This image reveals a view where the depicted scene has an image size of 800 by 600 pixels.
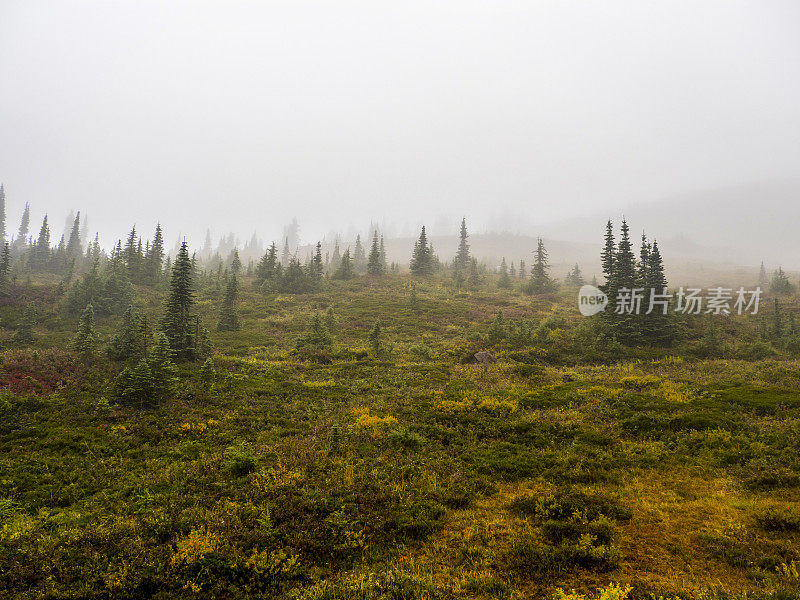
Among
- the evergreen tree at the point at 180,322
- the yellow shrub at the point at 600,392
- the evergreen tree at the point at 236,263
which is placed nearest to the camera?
the yellow shrub at the point at 600,392

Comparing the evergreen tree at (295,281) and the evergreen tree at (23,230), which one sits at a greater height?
the evergreen tree at (23,230)

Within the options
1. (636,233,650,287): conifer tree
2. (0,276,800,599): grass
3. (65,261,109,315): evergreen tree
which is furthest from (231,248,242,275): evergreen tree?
(636,233,650,287): conifer tree

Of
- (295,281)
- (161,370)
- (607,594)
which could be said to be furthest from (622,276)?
(295,281)

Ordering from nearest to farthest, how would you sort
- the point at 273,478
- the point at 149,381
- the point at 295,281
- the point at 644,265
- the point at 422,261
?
the point at 273,478 < the point at 149,381 < the point at 644,265 < the point at 295,281 < the point at 422,261

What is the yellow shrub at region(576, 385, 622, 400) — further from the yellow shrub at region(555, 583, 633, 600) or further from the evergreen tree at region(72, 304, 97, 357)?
the evergreen tree at region(72, 304, 97, 357)

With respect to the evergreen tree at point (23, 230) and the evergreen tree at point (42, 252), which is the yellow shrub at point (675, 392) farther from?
the evergreen tree at point (23, 230)

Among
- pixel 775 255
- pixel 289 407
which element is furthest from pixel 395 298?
pixel 775 255

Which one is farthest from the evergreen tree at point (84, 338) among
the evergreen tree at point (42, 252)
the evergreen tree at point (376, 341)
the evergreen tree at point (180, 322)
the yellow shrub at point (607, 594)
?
the evergreen tree at point (42, 252)

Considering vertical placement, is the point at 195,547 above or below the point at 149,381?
below

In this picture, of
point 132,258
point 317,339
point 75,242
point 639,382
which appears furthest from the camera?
point 75,242

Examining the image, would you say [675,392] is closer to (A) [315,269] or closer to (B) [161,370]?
(B) [161,370]

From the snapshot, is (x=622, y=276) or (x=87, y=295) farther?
(x=87, y=295)

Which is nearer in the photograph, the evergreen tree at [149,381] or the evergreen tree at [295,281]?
the evergreen tree at [149,381]

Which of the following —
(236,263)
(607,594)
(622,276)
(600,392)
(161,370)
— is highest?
(236,263)
